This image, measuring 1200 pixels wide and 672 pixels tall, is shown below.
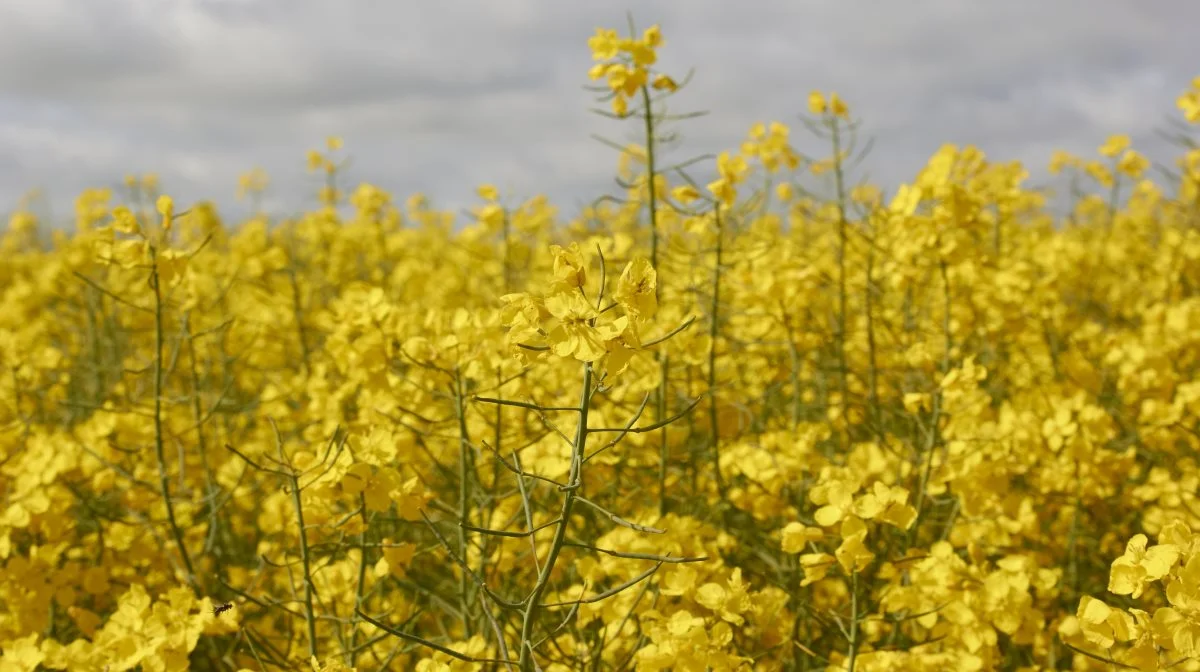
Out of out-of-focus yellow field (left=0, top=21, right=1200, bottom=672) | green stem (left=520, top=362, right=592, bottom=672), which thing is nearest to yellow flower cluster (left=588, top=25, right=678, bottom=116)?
Answer: out-of-focus yellow field (left=0, top=21, right=1200, bottom=672)

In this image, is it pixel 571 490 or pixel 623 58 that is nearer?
pixel 571 490

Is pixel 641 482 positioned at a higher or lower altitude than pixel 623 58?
lower

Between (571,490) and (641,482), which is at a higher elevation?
(571,490)

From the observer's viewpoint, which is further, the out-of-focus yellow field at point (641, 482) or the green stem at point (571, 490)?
the out-of-focus yellow field at point (641, 482)

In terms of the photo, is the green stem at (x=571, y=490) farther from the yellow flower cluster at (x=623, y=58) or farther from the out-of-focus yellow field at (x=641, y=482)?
the yellow flower cluster at (x=623, y=58)

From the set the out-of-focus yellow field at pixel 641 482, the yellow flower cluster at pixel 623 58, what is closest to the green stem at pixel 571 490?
the out-of-focus yellow field at pixel 641 482

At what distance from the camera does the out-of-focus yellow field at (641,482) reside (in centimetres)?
189

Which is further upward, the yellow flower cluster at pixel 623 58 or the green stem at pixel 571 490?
the yellow flower cluster at pixel 623 58

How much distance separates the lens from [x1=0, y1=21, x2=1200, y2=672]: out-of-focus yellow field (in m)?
1.89

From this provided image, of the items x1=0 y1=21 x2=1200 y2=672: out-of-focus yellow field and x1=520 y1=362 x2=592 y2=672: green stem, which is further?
x1=0 y1=21 x2=1200 y2=672: out-of-focus yellow field

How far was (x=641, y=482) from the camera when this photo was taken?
10.7 ft

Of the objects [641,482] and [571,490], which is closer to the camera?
[571,490]

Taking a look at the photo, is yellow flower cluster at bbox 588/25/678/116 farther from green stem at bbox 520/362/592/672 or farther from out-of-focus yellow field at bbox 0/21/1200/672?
green stem at bbox 520/362/592/672

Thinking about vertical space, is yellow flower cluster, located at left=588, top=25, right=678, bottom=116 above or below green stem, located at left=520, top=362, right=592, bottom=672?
above
